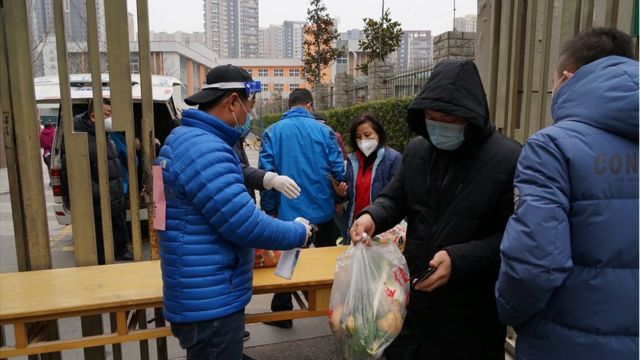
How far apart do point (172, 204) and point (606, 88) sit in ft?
5.03

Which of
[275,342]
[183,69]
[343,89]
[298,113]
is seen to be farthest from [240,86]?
[183,69]

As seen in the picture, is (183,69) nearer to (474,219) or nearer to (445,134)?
(445,134)

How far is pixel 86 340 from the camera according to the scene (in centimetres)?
227

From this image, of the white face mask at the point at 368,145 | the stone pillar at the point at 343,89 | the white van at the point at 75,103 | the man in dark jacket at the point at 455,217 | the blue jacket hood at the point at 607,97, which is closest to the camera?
the blue jacket hood at the point at 607,97

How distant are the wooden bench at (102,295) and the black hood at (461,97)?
3.85 feet

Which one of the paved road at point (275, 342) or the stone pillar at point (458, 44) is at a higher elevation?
the stone pillar at point (458, 44)

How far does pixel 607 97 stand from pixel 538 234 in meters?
0.42

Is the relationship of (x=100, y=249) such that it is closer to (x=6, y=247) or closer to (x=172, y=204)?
(x=6, y=247)

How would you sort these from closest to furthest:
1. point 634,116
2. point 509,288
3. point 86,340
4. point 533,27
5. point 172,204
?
point 634,116 < point 509,288 < point 172,204 < point 86,340 < point 533,27

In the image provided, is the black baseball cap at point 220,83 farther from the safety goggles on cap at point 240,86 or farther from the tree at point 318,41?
the tree at point 318,41

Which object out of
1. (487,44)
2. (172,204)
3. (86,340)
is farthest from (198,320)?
(487,44)

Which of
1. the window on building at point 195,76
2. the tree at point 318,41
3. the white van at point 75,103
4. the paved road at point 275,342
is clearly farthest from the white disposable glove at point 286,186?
the window on building at point 195,76

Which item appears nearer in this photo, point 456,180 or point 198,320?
point 456,180

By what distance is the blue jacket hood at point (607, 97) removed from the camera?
119 centimetres
